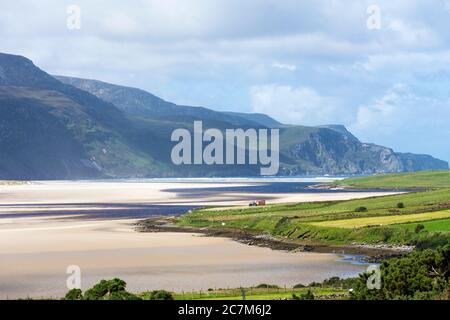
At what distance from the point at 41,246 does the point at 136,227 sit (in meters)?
29.0

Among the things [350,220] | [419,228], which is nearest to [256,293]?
[419,228]

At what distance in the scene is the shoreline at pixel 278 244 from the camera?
88.9 m

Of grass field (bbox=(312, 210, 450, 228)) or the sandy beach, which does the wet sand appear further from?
grass field (bbox=(312, 210, 450, 228))

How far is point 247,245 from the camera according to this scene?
100 metres

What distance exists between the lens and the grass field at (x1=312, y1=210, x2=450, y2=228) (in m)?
107

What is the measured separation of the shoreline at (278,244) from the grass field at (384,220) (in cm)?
883

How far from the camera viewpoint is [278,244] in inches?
3999

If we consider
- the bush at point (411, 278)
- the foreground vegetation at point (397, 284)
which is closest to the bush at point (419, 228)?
the foreground vegetation at point (397, 284)

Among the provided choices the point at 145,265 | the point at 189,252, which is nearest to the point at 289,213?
the point at 189,252

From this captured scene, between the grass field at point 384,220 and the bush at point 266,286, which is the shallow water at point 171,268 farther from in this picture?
the grass field at point 384,220

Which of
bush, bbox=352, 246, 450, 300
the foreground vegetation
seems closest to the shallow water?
the foreground vegetation

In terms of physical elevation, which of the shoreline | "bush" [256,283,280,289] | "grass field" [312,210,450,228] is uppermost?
"grass field" [312,210,450,228]

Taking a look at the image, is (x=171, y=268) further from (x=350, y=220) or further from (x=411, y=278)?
(x=350, y=220)
